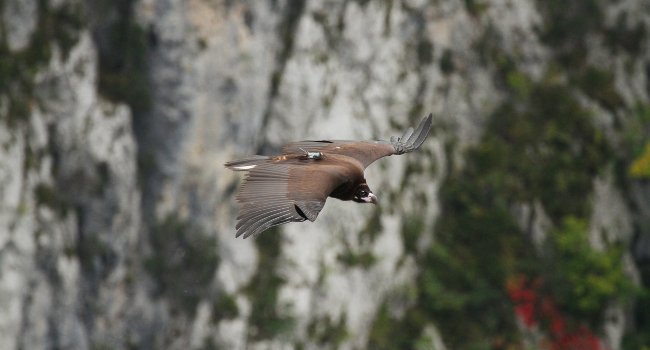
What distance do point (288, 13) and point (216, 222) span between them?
5595 millimetres

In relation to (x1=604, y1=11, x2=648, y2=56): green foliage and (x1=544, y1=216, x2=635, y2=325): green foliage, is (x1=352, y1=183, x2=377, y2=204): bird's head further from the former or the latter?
(x1=604, y1=11, x2=648, y2=56): green foliage

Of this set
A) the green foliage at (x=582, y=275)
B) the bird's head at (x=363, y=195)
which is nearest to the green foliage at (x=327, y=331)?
the green foliage at (x=582, y=275)

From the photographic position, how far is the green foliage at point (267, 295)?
3167 centimetres

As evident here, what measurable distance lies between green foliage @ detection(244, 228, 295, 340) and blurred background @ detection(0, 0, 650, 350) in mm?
51

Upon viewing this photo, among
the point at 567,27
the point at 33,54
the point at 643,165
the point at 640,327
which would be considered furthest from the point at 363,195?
the point at 567,27

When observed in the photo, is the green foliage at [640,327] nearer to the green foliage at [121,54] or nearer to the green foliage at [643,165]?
the green foliage at [643,165]

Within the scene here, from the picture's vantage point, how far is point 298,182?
14742 mm

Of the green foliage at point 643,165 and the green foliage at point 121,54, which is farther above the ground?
the green foliage at point 121,54

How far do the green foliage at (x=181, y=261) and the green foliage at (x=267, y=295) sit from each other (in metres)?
1.12

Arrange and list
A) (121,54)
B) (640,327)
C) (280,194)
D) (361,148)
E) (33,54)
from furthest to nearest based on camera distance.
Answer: (640,327) → (121,54) → (33,54) → (361,148) → (280,194)

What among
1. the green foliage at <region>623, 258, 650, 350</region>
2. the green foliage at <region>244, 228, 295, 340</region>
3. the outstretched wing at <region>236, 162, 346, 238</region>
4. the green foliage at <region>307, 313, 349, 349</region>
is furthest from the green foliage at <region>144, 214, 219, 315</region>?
the outstretched wing at <region>236, 162, 346, 238</region>

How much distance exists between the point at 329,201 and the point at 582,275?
7706 millimetres

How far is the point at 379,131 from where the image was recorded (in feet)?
113

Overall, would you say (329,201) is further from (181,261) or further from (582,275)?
(582,275)
